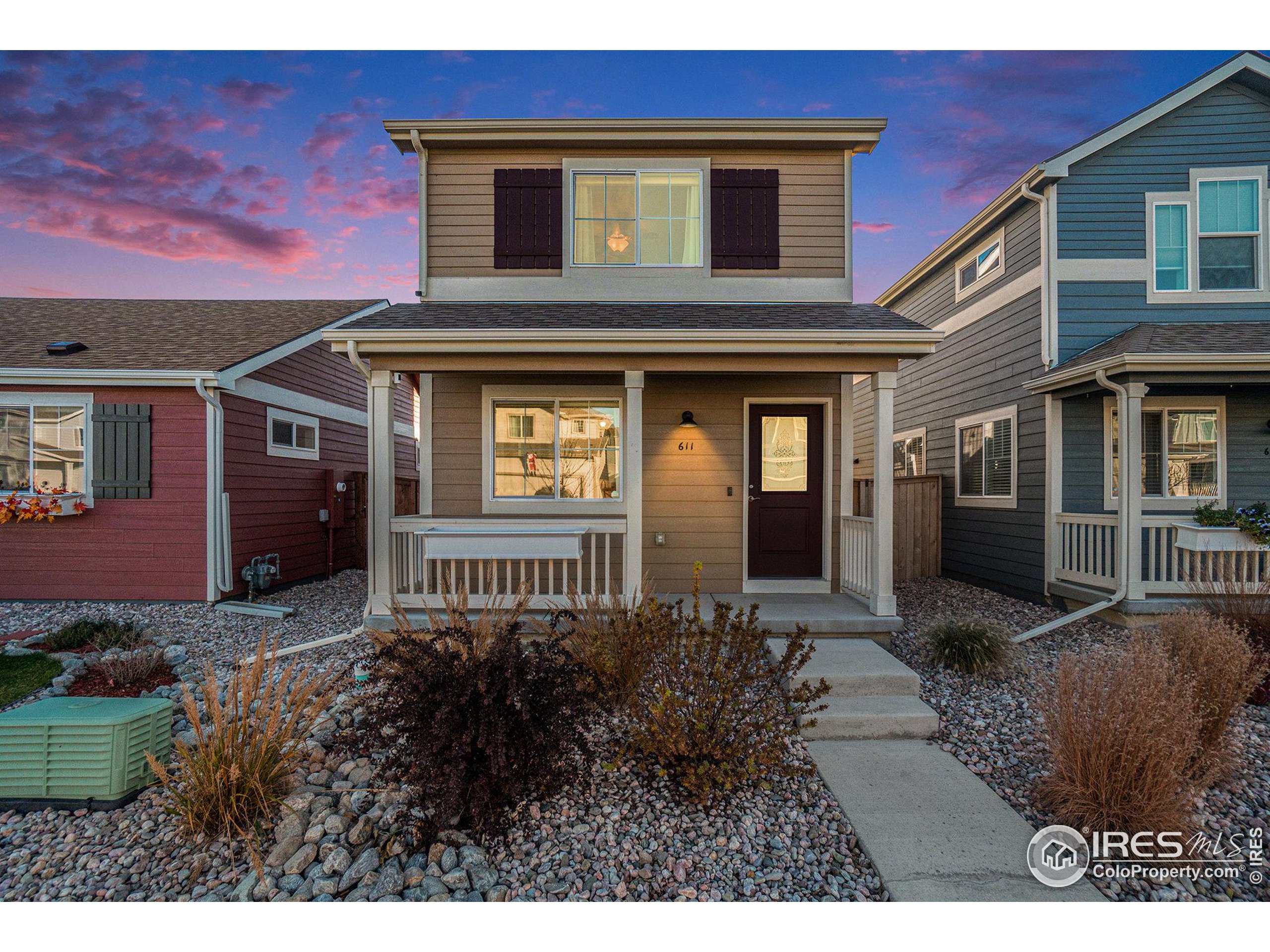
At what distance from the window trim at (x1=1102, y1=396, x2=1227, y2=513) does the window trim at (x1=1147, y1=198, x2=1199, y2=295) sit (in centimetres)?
133

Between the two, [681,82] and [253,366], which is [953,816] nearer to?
[681,82]

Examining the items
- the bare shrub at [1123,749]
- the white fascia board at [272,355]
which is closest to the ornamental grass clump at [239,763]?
the bare shrub at [1123,749]

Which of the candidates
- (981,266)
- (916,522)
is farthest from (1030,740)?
(981,266)

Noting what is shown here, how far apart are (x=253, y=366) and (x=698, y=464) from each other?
19.8ft

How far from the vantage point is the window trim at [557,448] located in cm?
630

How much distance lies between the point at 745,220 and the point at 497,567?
492 cm

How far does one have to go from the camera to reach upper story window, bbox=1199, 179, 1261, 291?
6.77 metres

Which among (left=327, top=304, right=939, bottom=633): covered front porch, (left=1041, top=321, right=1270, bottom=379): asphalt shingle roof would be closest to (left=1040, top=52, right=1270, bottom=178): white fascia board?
(left=1041, top=321, right=1270, bottom=379): asphalt shingle roof

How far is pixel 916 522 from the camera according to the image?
8992 millimetres

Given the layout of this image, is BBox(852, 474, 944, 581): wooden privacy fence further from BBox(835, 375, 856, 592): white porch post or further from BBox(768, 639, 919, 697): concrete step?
BBox(768, 639, 919, 697): concrete step

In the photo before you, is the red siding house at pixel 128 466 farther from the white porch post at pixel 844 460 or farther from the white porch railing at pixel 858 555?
the white porch railing at pixel 858 555

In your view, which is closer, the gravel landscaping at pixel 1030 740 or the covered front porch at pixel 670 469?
the gravel landscaping at pixel 1030 740

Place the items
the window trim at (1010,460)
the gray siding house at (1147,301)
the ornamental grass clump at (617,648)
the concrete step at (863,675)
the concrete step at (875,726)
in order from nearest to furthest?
the ornamental grass clump at (617,648) < the concrete step at (875,726) < the concrete step at (863,675) < the gray siding house at (1147,301) < the window trim at (1010,460)

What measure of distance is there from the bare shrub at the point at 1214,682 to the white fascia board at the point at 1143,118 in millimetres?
5767
